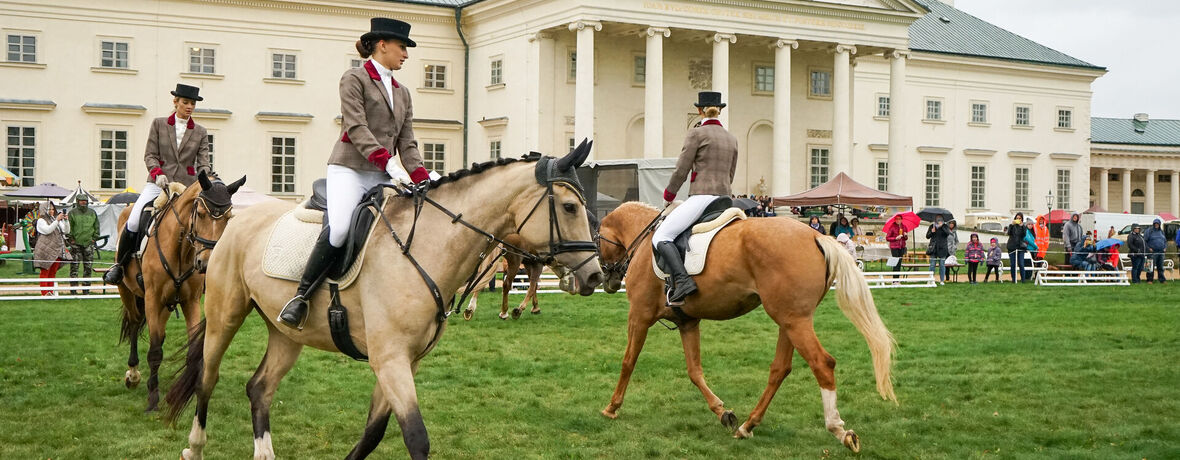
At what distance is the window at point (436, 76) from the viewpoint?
45.7 m

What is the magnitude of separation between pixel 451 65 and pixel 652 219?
36.8 metres

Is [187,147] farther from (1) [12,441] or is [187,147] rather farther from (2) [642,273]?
(2) [642,273]

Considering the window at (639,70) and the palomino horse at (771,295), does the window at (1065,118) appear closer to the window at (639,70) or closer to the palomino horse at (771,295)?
the window at (639,70)

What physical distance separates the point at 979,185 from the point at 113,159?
129ft

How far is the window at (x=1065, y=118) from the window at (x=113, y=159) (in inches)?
1728

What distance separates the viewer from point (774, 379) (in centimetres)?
886

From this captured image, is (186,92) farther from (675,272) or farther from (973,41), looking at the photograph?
(973,41)

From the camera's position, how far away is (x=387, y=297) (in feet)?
20.0

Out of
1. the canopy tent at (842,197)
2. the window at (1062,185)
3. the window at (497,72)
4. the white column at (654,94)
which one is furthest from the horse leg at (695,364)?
the window at (1062,185)

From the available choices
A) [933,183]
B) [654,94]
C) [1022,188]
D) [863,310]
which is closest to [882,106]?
[933,183]

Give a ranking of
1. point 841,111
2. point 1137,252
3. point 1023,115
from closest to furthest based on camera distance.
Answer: point 1137,252 → point 841,111 → point 1023,115

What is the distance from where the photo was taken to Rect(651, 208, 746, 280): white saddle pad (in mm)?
9234

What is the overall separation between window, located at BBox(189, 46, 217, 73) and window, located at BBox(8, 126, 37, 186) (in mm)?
5928

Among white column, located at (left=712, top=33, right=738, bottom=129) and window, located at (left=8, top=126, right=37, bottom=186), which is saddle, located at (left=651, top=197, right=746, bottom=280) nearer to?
white column, located at (left=712, top=33, right=738, bottom=129)
